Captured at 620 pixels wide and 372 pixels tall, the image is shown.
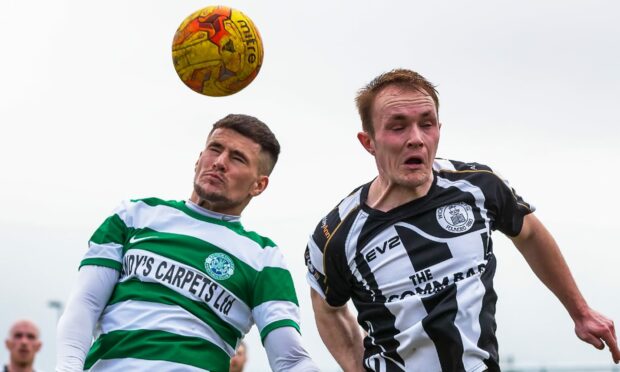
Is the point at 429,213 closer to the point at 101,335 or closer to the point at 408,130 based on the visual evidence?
the point at 408,130

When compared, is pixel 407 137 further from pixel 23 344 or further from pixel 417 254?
pixel 23 344

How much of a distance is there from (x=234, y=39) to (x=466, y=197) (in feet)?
5.57

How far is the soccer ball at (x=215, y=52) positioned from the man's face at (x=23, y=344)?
797cm

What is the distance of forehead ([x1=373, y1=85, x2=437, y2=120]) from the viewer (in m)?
5.94

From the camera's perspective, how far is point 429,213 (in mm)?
6027

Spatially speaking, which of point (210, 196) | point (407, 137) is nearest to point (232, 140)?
point (210, 196)

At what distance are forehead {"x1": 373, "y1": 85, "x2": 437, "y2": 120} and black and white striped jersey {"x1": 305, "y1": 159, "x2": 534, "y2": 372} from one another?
0.45 m

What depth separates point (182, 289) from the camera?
240 inches

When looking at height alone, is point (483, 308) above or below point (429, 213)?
below

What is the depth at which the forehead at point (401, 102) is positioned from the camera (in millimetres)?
5941

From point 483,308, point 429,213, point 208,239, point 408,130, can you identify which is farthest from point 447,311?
point 208,239

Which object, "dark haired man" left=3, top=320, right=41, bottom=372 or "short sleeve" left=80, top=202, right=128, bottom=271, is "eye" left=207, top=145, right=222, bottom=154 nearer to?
"short sleeve" left=80, top=202, right=128, bottom=271

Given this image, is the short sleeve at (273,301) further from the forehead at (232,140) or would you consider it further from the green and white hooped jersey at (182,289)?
the forehead at (232,140)

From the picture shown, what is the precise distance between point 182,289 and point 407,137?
1.51 meters
